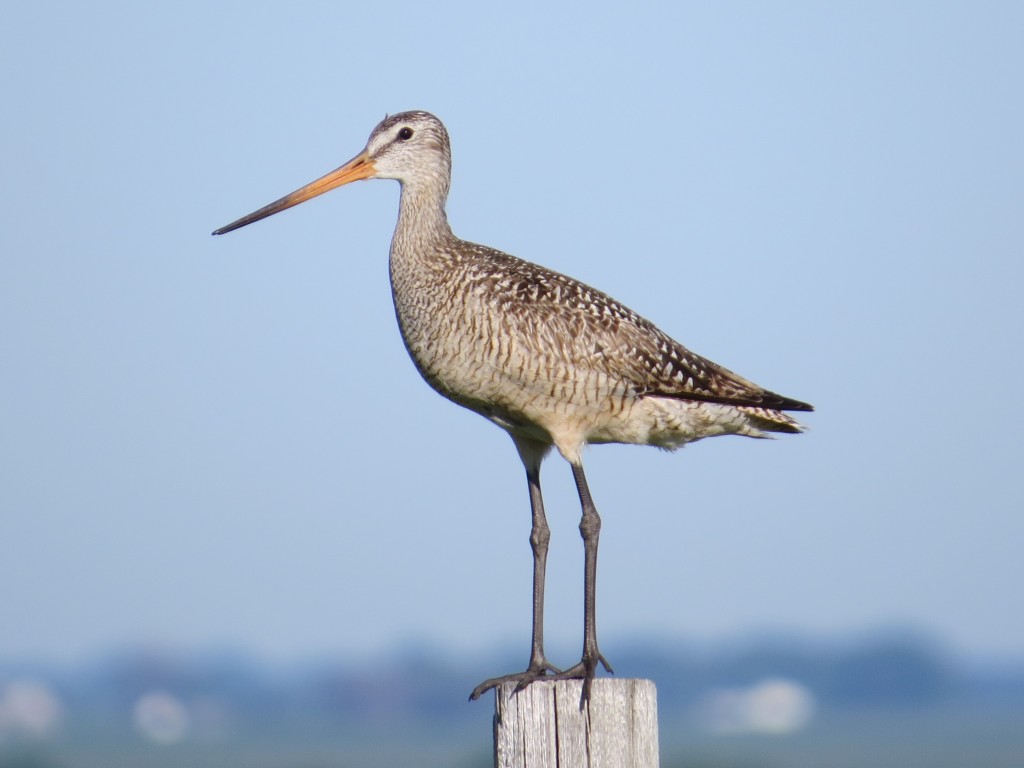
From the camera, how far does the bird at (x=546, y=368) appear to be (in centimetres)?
999

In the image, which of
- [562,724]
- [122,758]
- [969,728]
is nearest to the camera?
[562,724]

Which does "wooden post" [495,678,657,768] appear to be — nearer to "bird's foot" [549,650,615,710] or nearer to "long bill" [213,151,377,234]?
"bird's foot" [549,650,615,710]

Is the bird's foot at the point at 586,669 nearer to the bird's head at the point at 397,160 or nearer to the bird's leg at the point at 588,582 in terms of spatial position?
the bird's leg at the point at 588,582

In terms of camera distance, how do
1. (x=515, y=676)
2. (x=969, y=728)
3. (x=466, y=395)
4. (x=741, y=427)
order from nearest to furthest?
(x=515, y=676)
(x=466, y=395)
(x=741, y=427)
(x=969, y=728)

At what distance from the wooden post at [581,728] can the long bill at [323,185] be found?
14.4ft

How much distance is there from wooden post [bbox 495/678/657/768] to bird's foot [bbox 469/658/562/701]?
0.60 feet

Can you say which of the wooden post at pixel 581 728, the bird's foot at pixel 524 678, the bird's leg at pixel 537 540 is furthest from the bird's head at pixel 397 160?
the wooden post at pixel 581 728

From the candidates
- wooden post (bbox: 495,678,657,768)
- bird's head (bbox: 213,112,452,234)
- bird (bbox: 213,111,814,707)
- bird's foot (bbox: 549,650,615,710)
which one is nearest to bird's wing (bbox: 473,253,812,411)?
bird (bbox: 213,111,814,707)

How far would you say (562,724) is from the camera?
25.7 ft

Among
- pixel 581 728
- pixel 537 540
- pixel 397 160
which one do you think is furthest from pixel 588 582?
pixel 397 160

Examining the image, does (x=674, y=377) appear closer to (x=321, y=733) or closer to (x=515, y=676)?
(x=515, y=676)

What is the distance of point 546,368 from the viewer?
10000 millimetres

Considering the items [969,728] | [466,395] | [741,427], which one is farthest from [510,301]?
[969,728]

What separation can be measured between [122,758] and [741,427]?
126m
